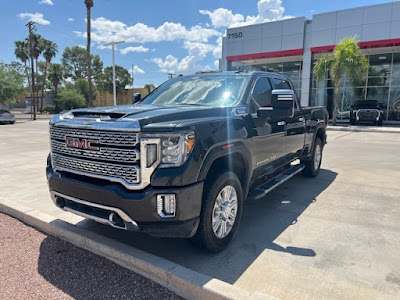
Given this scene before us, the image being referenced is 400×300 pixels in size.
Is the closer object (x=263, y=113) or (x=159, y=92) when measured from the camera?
(x=263, y=113)

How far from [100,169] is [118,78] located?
6605cm

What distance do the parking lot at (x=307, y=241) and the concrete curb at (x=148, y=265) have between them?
0.26 meters

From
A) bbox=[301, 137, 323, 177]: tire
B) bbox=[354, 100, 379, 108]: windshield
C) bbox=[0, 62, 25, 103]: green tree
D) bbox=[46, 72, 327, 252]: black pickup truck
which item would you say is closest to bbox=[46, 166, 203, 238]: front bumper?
bbox=[46, 72, 327, 252]: black pickup truck

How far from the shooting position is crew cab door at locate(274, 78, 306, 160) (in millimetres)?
4949

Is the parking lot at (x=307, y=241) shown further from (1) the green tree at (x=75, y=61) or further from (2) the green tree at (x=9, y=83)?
(1) the green tree at (x=75, y=61)

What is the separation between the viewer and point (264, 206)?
16.1 feet

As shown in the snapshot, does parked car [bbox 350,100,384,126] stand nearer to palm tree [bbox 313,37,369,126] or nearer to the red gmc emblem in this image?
palm tree [bbox 313,37,369,126]

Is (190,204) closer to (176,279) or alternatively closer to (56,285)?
(176,279)

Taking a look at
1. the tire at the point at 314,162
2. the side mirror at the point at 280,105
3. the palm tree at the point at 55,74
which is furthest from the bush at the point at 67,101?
the side mirror at the point at 280,105

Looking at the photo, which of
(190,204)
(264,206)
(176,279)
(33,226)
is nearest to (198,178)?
(190,204)

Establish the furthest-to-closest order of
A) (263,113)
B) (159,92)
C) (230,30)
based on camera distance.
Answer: (230,30) < (159,92) < (263,113)

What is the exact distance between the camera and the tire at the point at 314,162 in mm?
6541

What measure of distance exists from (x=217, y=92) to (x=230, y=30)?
25.7 metres

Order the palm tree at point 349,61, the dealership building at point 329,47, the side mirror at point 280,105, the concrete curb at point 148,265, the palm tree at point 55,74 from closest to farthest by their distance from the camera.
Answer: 1. the concrete curb at point 148,265
2. the side mirror at point 280,105
3. the palm tree at point 349,61
4. the dealership building at point 329,47
5. the palm tree at point 55,74
